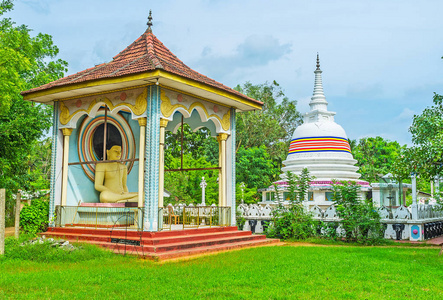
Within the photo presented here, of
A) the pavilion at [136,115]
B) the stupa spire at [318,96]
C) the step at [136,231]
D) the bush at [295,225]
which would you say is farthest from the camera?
the stupa spire at [318,96]

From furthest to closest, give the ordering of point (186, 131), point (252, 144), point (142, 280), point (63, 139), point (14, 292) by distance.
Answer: point (252, 144)
point (186, 131)
point (63, 139)
point (142, 280)
point (14, 292)

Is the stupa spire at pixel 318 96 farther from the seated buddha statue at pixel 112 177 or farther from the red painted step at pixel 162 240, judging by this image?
the seated buddha statue at pixel 112 177

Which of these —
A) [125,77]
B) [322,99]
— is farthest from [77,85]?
[322,99]

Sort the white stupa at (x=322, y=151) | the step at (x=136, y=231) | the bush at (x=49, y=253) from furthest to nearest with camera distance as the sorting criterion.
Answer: the white stupa at (x=322, y=151), the step at (x=136, y=231), the bush at (x=49, y=253)

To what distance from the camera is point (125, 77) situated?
1120cm

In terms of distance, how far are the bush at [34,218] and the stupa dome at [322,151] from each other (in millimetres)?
13862

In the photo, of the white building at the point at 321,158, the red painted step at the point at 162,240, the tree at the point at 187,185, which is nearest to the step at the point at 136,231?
the red painted step at the point at 162,240

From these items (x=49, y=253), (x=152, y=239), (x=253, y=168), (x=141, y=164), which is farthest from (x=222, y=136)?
(x=253, y=168)

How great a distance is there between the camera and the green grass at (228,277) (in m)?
6.66

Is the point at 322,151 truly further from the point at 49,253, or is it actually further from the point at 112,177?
the point at 49,253

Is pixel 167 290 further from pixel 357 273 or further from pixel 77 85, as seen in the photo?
pixel 77 85

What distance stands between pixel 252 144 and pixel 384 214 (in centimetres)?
2500

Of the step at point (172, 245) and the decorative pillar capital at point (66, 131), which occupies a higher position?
the decorative pillar capital at point (66, 131)

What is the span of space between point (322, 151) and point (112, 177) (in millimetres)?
13193
